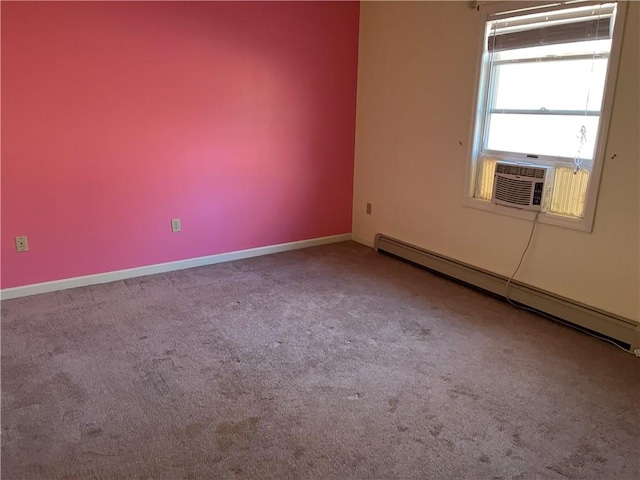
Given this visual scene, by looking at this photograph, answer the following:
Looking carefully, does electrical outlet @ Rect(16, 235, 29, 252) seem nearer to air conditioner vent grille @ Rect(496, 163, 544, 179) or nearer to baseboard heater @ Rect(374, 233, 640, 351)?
baseboard heater @ Rect(374, 233, 640, 351)

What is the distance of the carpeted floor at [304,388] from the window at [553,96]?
929 millimetres

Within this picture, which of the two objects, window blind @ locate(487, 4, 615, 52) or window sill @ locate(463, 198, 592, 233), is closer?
window blind @ locate(487, 4, 615, 52)

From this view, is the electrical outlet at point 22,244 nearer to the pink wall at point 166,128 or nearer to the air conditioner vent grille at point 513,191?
the pink wall at point 166,128

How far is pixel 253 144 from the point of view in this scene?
416cm

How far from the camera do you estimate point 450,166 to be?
3801mm

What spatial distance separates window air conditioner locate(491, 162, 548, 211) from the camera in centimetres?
316

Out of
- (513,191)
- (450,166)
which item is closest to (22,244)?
(450,166)

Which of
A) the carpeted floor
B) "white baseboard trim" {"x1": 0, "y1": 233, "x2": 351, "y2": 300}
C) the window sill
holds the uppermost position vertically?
the window sill

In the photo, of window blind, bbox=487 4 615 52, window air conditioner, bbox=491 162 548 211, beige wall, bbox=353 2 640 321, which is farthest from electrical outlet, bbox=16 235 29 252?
window blind, bbox=487 4 615 52

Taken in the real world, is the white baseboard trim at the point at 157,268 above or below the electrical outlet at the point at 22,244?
below

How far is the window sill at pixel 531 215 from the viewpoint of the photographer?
9.81 feet

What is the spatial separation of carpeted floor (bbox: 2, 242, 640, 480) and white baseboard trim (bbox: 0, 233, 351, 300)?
129mm

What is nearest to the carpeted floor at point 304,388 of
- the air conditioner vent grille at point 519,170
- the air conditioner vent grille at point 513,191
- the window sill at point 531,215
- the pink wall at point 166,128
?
the pink wall at point 166,128

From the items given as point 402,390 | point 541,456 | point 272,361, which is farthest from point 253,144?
point 541,456
